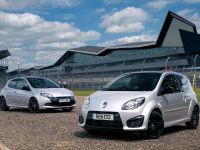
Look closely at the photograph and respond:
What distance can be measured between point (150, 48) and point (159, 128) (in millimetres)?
86236

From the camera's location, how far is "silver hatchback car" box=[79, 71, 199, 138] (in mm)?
8570

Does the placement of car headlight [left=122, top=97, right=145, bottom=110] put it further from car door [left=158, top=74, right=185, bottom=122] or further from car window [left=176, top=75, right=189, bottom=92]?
car window [left=176, top=75, right=189, bottom=92]

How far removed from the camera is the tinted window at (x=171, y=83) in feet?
32.3

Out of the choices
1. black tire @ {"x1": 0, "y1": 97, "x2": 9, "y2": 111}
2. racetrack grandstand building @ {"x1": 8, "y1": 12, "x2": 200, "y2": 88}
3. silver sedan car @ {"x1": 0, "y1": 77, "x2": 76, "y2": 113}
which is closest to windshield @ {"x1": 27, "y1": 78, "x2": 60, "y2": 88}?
silver sedan car @ {"x1": 0, "y1": 77, "x2": 76, "y2": 113}

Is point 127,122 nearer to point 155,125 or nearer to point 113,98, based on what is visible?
point 113,98

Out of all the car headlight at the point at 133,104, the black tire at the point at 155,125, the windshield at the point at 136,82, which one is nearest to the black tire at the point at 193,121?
the windshield at the point at 136,82

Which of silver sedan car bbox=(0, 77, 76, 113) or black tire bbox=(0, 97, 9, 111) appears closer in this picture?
silver sedan car bbox=(0, 77, 76, 113)

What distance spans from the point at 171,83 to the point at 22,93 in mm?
→ 8572

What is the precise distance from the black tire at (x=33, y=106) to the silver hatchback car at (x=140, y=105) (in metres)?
6.80

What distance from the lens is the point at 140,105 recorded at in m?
8.69

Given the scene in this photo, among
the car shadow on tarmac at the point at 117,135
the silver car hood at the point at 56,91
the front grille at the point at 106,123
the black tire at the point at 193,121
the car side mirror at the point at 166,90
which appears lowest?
the car shadow on tarmac at the point at 117,135

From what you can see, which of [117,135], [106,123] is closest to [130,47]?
[117,135]

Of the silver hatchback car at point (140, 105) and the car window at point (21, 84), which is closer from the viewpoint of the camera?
the silver hatchback car at point (140, 105)

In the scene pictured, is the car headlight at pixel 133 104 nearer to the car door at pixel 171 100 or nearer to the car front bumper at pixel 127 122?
the car front bumper at pixel 127 122
